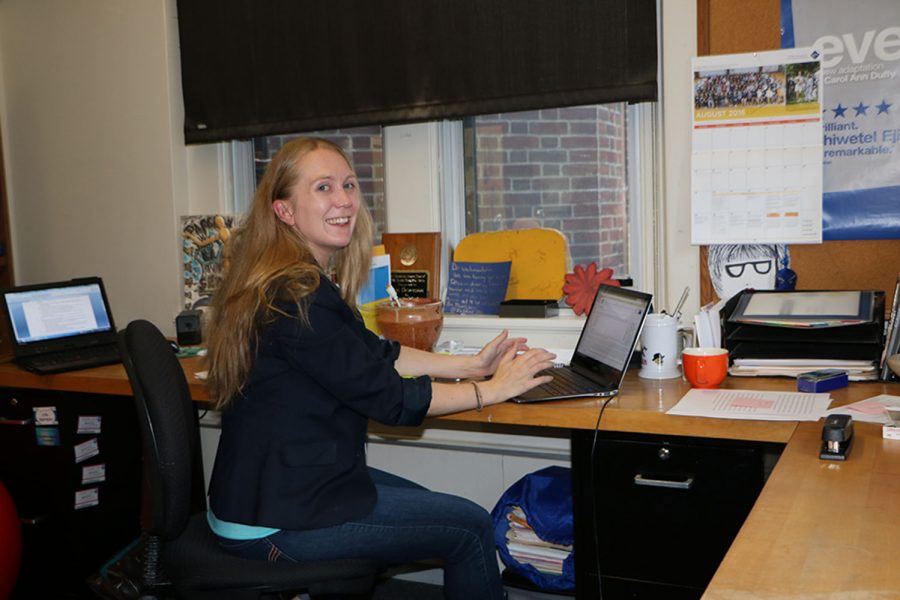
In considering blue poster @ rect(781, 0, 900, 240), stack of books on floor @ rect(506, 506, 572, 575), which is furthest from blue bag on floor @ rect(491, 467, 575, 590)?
blue poster @ rect(781, 0, 900, 240)

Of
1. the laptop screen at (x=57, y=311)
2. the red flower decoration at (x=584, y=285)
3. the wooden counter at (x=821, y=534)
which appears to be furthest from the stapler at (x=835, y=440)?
the laptop screen at (x=57, y=311)

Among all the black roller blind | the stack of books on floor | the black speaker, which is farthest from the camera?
the black speaker

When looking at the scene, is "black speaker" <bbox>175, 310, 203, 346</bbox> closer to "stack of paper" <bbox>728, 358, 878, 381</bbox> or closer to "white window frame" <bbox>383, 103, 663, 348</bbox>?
"white window frame" <bbox>383, 103, 663, 348</bbox>

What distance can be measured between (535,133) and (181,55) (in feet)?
4.05

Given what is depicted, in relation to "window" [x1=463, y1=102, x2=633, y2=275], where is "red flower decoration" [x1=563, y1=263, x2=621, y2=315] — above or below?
below

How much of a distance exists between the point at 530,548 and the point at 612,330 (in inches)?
25.7

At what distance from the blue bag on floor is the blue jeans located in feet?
1.63

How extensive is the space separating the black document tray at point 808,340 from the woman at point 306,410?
2.42 feet

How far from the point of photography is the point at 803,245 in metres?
2.40

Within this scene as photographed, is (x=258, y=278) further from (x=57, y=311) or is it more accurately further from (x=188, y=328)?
(x=57, y=311)

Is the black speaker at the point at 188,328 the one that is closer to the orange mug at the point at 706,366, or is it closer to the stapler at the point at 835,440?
the orange mug at the point at 706,366

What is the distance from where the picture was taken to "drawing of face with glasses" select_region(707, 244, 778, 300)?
2434mm

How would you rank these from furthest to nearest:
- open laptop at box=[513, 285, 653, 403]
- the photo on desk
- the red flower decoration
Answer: the photo on desk → the red flower decoration → open laptop at box=[513, 285, 653, 403]

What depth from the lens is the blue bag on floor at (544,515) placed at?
92.9 inches
